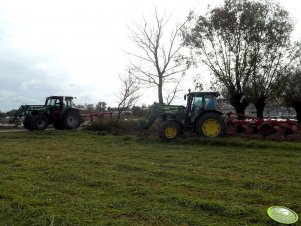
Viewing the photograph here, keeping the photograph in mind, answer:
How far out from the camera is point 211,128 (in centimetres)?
1700

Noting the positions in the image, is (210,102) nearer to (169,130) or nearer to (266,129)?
(169,130)

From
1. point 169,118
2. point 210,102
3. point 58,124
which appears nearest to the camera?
point 210,102

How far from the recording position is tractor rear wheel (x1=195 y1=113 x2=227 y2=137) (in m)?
16.9

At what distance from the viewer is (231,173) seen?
342 inches

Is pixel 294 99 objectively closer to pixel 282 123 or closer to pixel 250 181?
pixel 282 123

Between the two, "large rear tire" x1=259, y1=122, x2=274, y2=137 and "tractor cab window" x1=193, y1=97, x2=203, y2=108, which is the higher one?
"tractor cab window" x1=193, y1=97, x2=203, y2=108

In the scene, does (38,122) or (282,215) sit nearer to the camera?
(282,215)

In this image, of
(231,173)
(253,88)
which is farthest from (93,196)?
(253,88)

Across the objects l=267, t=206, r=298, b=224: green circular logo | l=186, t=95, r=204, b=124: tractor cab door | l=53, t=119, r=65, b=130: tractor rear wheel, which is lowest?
l=267, t=206, r=298, b=224: green circular logo

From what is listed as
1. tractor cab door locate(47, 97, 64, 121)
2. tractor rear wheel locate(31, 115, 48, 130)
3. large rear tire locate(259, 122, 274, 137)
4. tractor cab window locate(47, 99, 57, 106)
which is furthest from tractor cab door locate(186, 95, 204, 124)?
tractor cab window locate(47, 99, 57, 106)

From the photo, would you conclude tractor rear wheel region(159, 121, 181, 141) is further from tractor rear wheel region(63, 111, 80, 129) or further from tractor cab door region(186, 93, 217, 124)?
tractor rear wheel region(63, 111, 80, 129)

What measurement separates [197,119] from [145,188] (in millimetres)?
10342

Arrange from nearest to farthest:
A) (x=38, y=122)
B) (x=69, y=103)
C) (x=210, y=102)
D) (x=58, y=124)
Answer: (x=210, y=102)
(x=38, y=122)
(x=58, y=124)
(x=69, y=103)

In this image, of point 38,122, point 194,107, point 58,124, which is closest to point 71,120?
point 58,124
